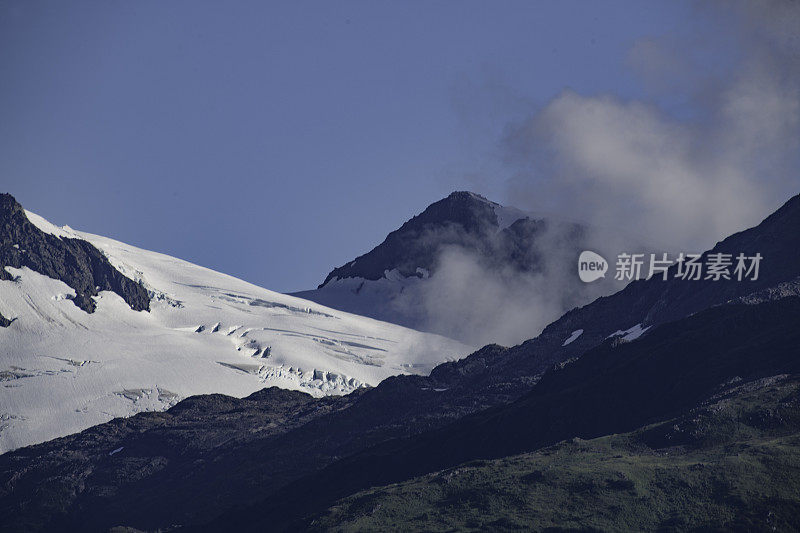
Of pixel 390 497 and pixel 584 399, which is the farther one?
pixel 584 399

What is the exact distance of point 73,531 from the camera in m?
199

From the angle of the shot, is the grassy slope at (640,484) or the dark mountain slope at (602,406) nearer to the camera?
the grassy slope at (640,484)

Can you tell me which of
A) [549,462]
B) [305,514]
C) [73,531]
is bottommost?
[73,531]

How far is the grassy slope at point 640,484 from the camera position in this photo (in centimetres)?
12475

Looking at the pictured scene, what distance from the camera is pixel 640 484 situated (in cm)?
13300

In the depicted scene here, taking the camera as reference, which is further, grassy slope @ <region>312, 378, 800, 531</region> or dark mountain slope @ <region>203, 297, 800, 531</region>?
dark mountain slope @ <region>203, 297, 800, 531</region>

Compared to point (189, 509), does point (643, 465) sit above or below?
above

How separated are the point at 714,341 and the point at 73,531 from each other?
4091 inches

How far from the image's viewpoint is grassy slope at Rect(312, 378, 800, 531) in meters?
125

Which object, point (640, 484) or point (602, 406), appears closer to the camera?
point (640, 484)

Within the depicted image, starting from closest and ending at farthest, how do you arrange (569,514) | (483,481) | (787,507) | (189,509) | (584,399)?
(787,507) < (569,514) < (483,481) < (584,399) < (189,509)

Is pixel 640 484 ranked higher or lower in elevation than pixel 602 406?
lower

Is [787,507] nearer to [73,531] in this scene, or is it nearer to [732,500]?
[732,500]

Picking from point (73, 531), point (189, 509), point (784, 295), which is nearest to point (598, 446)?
point (784, 295)
